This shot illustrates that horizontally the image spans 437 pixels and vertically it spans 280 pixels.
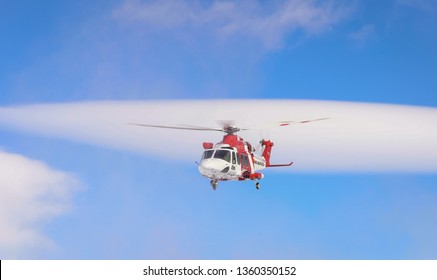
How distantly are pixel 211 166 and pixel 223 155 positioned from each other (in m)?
1.72

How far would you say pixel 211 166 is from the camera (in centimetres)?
4747

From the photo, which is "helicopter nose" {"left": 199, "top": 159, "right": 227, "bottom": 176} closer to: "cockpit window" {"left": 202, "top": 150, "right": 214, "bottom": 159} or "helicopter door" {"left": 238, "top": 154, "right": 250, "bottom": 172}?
"cockpit window" {"left": 202, "top": 150, "right": 214, "bottom": 159}

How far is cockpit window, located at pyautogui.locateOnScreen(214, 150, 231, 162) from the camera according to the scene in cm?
4850

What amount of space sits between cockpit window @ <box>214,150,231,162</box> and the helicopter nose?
494 millimetres

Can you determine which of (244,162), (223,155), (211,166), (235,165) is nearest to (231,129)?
(244,162)

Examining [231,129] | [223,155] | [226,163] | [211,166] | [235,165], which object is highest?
[231,129]

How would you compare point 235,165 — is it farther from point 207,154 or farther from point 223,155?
point 207,154
